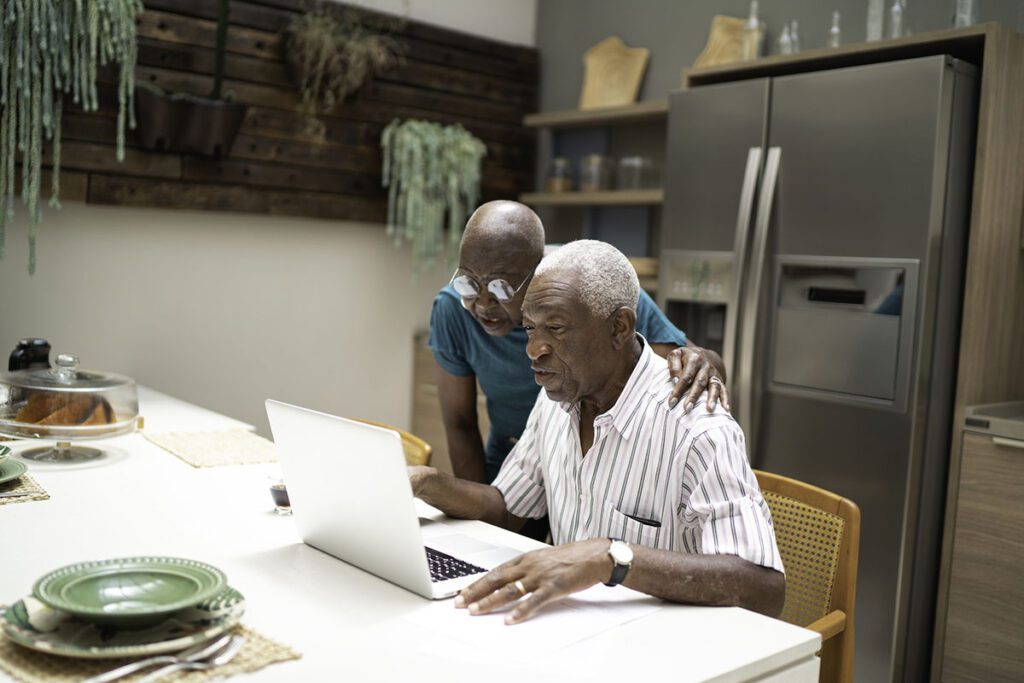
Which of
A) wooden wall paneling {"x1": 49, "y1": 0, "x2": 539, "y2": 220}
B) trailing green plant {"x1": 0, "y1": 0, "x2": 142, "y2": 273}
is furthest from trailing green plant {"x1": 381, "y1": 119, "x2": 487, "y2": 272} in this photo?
trailing green plant {"x1": 0, "y1": 0, "x2": 142, "y2": 273}

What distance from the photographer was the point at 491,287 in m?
1.94

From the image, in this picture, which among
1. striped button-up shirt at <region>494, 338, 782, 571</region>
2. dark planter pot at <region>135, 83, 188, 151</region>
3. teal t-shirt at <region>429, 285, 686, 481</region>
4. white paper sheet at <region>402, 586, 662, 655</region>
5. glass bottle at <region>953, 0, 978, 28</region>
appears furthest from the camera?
dark planter pot at <region>135, 83, 188, 151</region>

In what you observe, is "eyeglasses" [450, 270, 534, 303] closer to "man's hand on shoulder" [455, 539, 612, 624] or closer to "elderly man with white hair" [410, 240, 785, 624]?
"elderly man with white hair" [410, 240, 785, 624]

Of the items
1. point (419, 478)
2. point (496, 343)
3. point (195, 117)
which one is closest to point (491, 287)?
point (496, 343)

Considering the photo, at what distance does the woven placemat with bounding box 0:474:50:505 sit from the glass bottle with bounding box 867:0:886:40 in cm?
269

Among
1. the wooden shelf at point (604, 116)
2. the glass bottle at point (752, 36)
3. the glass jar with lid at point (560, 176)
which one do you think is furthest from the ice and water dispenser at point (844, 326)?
the glass jar with lid at point (560, 176)

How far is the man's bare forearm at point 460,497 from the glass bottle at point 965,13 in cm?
206

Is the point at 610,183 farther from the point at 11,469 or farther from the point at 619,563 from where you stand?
the point at 619,563

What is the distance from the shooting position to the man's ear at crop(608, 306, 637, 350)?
5.21 ft

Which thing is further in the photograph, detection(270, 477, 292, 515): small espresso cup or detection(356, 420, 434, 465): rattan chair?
detection(356, 420, 434, 465): rattan chair

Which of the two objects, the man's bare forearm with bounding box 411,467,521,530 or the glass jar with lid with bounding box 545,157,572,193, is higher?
the glass jar with lid with bounding box 545,157,572,193

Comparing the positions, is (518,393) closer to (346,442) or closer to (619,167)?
(346,442)

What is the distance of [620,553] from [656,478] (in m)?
0.25

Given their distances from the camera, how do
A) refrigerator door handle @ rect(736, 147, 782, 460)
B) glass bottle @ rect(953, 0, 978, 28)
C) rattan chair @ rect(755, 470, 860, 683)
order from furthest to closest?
refrigerator door handle @ rect(736, 147, 782, 460) → glass bottle @ rect(953, 0, 978, 28) → rattan chair @ rect(755, 470, 860, 683)
